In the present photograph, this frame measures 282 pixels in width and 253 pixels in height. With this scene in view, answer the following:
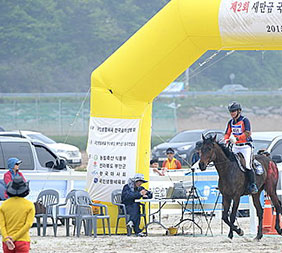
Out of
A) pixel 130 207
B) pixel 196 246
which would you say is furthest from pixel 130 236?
pixel 196 246

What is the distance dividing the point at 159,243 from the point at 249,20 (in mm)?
4019

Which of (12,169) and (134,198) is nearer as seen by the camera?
(12,169)

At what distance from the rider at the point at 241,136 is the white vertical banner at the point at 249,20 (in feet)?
4.46

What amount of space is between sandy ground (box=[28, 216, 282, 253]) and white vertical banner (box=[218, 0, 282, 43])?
347 cm

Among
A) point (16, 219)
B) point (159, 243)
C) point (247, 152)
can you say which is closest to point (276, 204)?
point (247, 152)

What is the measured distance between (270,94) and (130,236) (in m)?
43.1

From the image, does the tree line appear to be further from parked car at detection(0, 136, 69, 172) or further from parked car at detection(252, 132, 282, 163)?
parked car at detection(0, 136, 69, 172)

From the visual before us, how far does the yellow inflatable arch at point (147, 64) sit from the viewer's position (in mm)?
13781

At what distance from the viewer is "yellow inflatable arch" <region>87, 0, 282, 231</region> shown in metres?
13.8

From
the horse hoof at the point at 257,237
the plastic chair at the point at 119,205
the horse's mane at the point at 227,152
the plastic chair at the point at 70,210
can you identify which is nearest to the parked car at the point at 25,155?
the plastic chair at the point at 70,210

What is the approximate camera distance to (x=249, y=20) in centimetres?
1367

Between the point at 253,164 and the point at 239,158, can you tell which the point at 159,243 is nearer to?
the point at 239,158

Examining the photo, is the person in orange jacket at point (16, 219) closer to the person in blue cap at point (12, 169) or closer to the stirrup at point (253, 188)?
the person in blue cap at point (12, 169)

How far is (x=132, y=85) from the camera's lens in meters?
15.2
